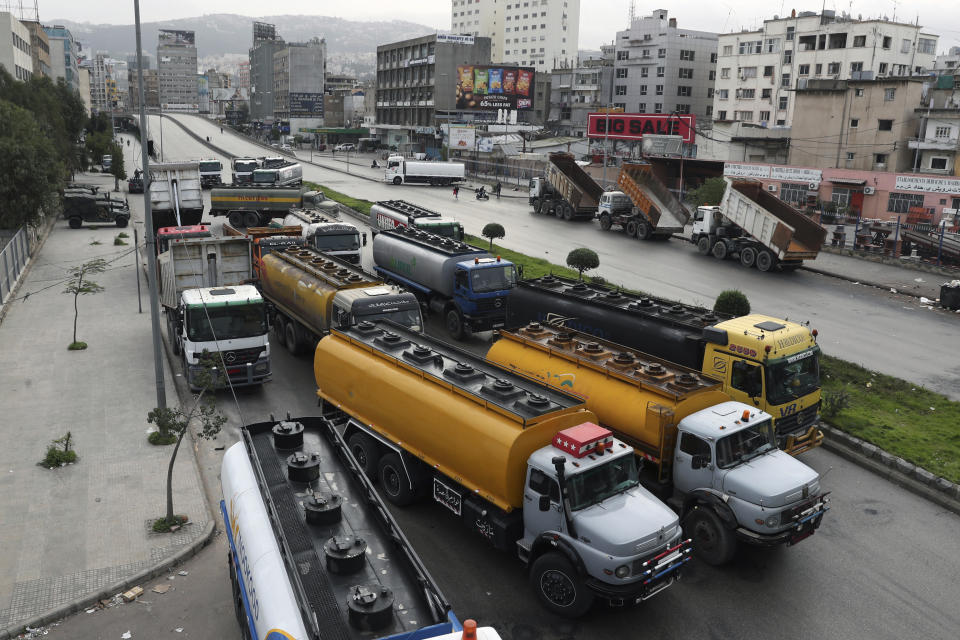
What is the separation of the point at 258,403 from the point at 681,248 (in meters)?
29.0

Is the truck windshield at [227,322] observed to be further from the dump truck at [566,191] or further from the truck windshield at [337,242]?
the dump truck at [566,191]

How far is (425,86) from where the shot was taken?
111750 millimetres

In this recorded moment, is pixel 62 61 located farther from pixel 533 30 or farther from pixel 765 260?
pixel 765 260

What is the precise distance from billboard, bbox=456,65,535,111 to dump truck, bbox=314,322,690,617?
88500 millimetres

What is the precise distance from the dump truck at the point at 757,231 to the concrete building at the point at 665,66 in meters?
64.1

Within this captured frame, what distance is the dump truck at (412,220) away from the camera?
32.1m

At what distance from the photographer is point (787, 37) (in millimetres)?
72750

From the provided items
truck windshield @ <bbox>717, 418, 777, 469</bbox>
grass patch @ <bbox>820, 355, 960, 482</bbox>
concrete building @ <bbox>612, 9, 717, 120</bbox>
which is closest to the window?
grass patch @ <bbox>820, 355, 960, 482</bbox>

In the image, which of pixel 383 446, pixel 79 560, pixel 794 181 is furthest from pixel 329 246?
pixel 794 181

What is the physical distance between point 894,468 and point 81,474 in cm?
1592

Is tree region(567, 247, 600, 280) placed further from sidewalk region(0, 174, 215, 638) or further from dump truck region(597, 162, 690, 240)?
sidewalk region(0, 174, 215, 638)

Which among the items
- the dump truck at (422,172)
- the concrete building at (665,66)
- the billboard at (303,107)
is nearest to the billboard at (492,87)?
the concrete building at (665,66)

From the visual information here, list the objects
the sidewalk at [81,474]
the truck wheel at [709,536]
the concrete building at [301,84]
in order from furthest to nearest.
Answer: the concrete building at [301,84] → the truck wheel at [709,536] → the sidewalk at [81,474]

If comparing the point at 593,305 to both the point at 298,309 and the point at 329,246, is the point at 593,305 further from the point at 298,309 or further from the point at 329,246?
the point at 329,246
